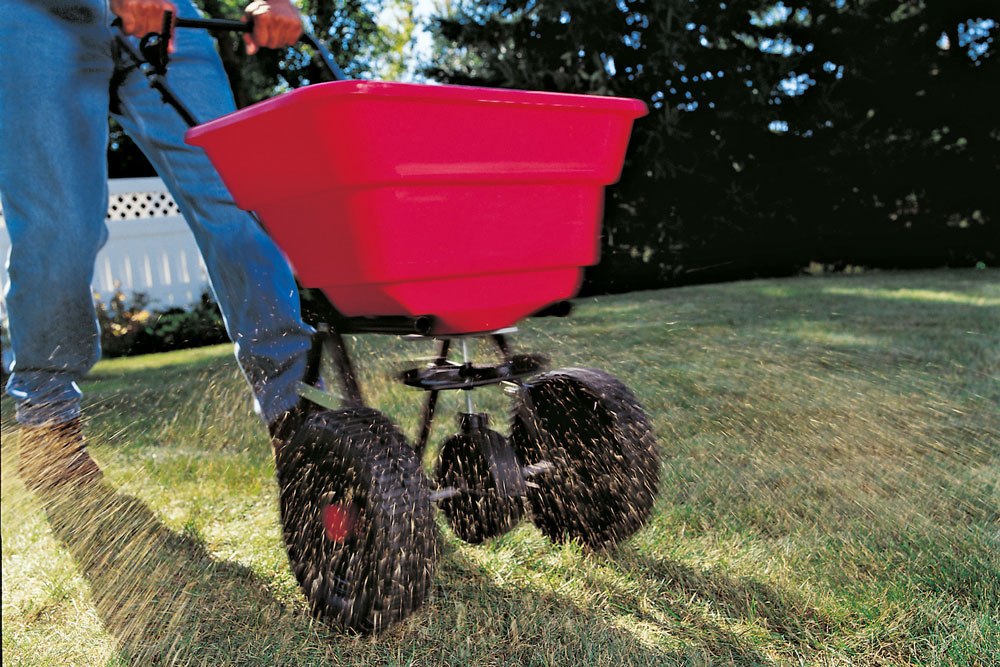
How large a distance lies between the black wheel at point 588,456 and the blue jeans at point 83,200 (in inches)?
22.7

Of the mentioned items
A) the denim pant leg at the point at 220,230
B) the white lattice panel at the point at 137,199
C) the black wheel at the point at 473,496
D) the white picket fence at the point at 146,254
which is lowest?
the white picket fence at the point at 146,254

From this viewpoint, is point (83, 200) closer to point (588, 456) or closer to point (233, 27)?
point (233, 27)

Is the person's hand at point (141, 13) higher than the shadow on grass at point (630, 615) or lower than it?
higher

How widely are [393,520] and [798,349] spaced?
10.6ft

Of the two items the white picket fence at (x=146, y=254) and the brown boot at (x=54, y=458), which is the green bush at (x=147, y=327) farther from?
the brown boot at (x=54, y=458)

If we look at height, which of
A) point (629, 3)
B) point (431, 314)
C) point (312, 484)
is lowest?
point (312, 484)

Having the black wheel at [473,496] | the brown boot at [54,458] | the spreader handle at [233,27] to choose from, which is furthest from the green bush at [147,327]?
the black wheel at [473,496]

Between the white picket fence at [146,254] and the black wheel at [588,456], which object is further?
the white picket fence at [146,254]

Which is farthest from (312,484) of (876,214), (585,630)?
(876,214)

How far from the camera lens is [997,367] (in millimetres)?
3541

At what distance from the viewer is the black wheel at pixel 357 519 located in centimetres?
143

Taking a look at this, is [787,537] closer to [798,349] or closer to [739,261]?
[798,349]

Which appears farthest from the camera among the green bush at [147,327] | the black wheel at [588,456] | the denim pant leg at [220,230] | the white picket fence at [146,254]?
the white picket fence at [146,254]

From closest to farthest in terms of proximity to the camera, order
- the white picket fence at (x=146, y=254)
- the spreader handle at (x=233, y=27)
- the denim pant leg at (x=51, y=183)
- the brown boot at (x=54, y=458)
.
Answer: the spreader handle at (x=233, y=27) → the denim pant leg at (x=51, y=183) → the brown boot at (x=54, y=458) → the white picket fence at (x=146, y=254)
